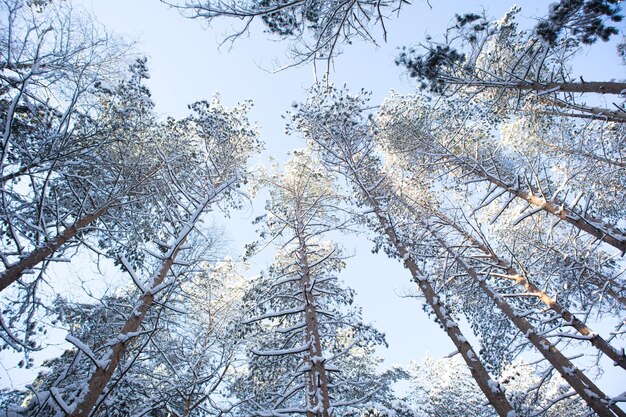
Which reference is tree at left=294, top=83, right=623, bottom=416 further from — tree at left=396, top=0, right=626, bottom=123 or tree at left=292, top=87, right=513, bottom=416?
tree at left=396, top=0, right=626, bottom=123

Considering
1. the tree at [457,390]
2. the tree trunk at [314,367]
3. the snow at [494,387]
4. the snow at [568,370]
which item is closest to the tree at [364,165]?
the snow at [568,370]

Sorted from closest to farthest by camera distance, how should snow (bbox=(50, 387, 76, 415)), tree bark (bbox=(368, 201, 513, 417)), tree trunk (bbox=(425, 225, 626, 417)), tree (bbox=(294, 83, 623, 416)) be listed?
snow (bbox=(50, 387, 76, 415))
tree bark (bbox=(368, 201, 513, 417))
tree trunk (bbox=(425, 225, 626, 417))
tree (bbox=(294, 83, 623, 416))

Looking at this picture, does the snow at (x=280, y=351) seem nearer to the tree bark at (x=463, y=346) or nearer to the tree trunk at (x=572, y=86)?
the tree bark at (x=463, y=346)

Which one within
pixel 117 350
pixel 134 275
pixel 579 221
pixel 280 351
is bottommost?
pixel 117 350

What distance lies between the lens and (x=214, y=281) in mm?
10852

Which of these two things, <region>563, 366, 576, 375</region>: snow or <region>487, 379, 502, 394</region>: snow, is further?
<region>563, 366, 576, 375</region>: snow

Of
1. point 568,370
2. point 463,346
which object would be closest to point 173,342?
point 463,346

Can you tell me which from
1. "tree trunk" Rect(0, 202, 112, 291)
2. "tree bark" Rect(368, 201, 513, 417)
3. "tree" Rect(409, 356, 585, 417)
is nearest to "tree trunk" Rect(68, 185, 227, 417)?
"tree trunk" Rect(0, 202, 112, 291)

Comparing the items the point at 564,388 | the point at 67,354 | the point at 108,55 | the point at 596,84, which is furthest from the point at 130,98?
the point at 564,388

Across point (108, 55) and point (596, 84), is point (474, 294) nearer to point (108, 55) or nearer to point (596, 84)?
point (596, 84)

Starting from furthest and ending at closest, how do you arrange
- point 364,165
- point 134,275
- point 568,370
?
point 364,165, point 568,370, point 134,275

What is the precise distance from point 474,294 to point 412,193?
12.8 ft

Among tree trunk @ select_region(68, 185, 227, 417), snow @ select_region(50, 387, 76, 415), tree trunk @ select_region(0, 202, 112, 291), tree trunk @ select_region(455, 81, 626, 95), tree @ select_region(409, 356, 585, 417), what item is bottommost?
snow @ select_region(50, 387, 76, 415)

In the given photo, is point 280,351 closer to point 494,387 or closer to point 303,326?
point 303,326
